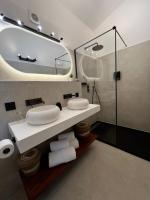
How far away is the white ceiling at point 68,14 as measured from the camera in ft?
3.55

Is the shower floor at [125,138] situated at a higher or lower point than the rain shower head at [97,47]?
lower

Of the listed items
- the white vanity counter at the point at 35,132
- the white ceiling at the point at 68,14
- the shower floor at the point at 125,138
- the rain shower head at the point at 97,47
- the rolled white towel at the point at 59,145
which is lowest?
the shower floor at the point at 125,138

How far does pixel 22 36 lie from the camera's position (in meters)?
1.13

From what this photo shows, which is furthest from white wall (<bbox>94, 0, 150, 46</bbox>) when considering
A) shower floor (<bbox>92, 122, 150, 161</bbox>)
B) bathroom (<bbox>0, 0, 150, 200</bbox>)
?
shower floor (<bbox>92, 122, 150, 161</bbox>)

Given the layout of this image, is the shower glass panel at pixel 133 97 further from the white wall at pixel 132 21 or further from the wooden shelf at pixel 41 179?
the wooden shelf at pixel 41 179

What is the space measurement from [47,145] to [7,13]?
1661mm

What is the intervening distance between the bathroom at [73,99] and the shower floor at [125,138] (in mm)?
15

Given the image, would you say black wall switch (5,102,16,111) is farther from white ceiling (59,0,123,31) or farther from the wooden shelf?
white ceiling (59,0,123,31)

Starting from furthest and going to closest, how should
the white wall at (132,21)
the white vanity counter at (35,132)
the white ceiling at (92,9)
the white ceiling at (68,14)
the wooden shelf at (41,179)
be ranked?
the white wall at (132,21) → the white ceiling at (92,9) → the white ceiling at (68,14) → the wooden shelf at (41,179) → the white vanity counter at (35,132)

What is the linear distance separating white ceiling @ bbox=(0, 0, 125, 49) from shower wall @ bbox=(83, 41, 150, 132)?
28.0 inches

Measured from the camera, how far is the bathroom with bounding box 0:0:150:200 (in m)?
0.93

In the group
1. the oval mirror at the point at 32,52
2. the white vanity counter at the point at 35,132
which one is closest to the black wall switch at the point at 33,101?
the white vanity counter at the point at 35,132

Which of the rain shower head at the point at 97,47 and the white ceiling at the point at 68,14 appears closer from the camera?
the white ceiling at the point at 68,14

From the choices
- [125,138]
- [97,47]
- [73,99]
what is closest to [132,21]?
[97,47]
